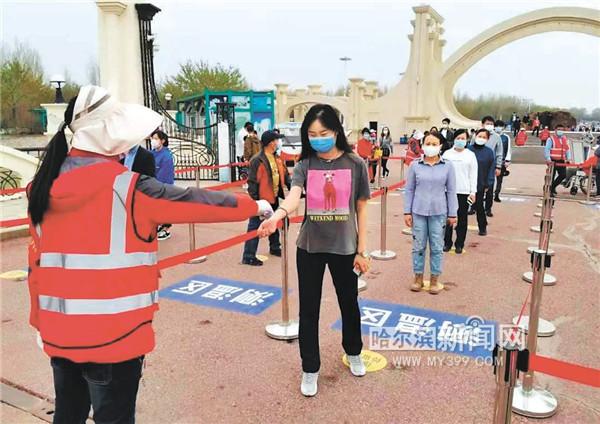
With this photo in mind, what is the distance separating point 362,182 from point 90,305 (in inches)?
78.1

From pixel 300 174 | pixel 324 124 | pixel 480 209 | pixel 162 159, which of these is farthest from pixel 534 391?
pixel 162 159

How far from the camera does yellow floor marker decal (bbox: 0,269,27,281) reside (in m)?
5.84

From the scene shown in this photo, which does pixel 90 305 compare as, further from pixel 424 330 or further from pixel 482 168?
pixel 482 168

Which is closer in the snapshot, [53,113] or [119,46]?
[119,46]

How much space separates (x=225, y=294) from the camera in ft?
17.4

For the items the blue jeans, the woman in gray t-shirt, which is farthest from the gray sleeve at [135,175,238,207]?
the blue jeans

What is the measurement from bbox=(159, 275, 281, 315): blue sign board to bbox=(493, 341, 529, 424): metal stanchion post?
2.85 metres

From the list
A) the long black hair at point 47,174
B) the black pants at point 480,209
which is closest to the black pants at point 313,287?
the long black hair at point 47,174

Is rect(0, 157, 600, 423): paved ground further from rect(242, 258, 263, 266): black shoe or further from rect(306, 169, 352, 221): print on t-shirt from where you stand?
rect(306, 169, 352, 221): print on t-shirt

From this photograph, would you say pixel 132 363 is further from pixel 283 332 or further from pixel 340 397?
pixel 283 332

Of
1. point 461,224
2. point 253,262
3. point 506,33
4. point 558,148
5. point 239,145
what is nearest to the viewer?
point 253,262

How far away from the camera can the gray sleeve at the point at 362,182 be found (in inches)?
130

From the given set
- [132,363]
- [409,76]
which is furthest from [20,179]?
[409,76]

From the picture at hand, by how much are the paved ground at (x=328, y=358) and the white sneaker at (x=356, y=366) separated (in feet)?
0.15
